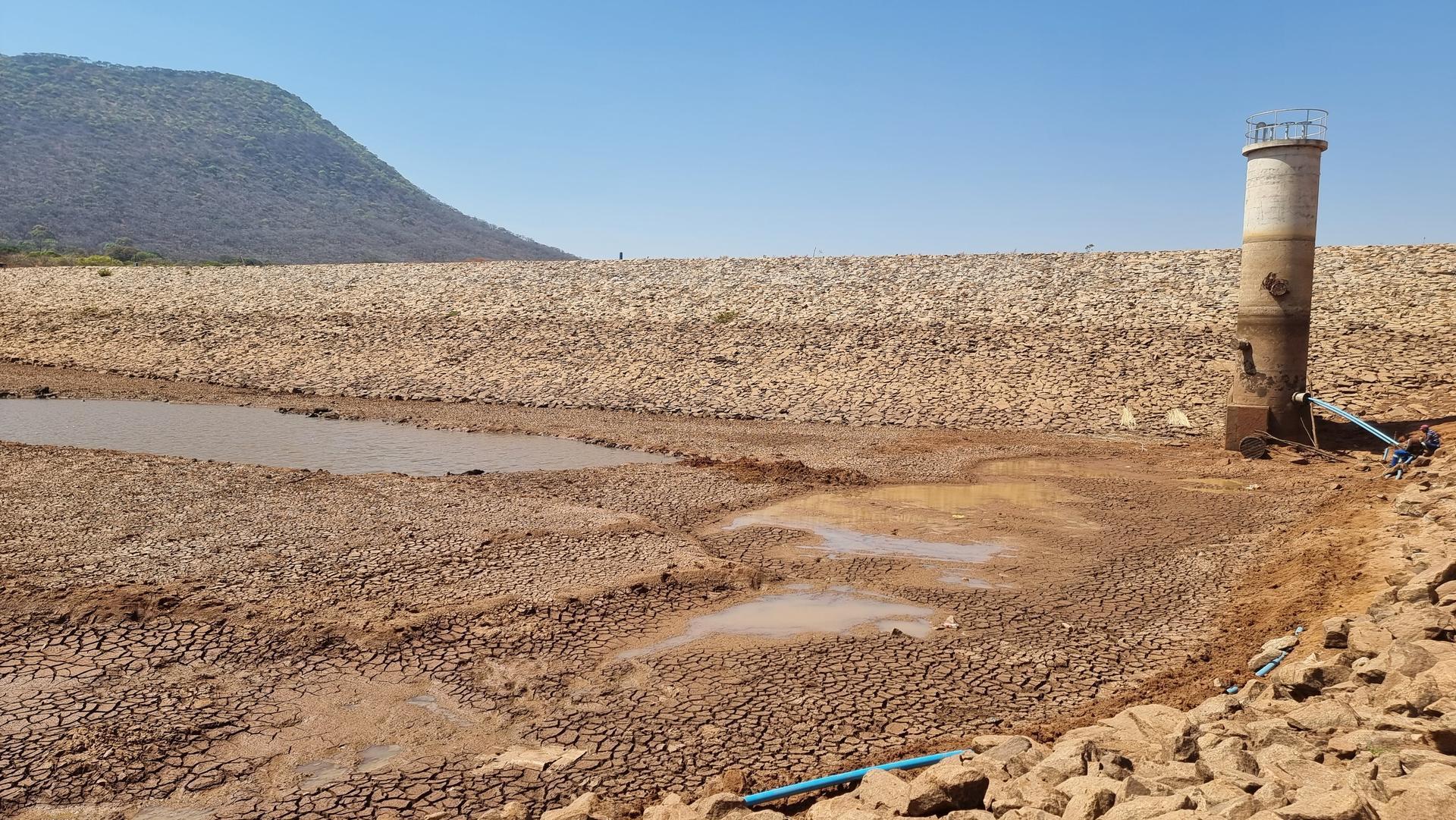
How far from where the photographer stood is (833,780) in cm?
492

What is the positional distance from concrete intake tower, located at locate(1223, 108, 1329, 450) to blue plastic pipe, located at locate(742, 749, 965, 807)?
1295 cm

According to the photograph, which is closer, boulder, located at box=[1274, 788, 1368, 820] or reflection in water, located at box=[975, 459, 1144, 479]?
boulder, located at box=[1274, 788, 1368, 820]

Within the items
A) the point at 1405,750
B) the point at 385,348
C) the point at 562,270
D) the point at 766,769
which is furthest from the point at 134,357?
the point at 1405,750

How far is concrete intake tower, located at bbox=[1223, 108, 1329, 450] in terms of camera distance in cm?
1524

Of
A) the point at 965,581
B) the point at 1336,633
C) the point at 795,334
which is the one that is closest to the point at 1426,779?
the point at 1336,633

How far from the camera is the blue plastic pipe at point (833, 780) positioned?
476 cm

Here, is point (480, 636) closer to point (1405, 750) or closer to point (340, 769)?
point (340, 769)

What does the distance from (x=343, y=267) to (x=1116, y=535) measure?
32.0 m

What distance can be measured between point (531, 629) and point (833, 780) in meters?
2.99

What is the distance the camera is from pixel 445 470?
13875 millimetres

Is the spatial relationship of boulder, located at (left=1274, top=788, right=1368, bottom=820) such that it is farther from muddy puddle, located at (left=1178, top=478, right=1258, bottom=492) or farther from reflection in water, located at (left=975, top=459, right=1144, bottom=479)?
reflection in water, located at (left=975, top=459, right=1144, bottom=479)

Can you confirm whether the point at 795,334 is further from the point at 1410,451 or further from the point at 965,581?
the point at 965,581

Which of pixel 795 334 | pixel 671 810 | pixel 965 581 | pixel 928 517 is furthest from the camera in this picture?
pixel 795 334

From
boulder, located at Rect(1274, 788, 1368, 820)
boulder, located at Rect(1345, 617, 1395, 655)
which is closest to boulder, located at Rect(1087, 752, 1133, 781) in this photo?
boulder, located at Rect(1274, 788, 1368, 820)
